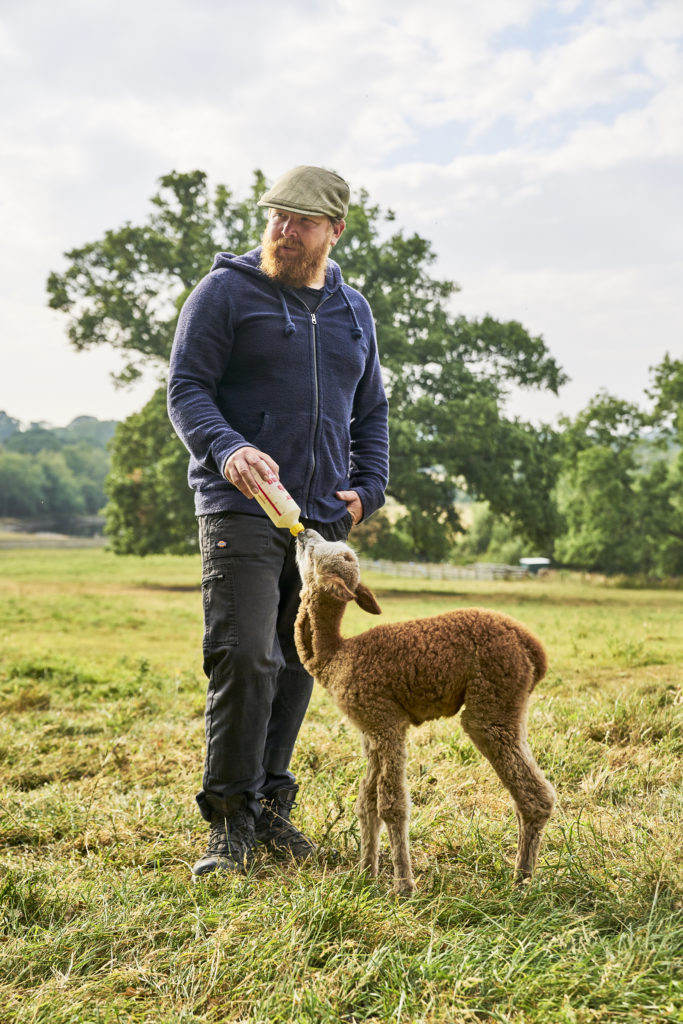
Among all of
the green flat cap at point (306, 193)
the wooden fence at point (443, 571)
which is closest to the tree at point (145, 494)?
the wooden fence at point (443, 571)

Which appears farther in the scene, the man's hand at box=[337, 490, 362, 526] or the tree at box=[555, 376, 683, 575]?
the tree at box=[555, 376, 683, 575]

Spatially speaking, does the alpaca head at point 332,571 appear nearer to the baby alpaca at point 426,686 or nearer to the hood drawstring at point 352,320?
the baby alpaca at point 426,686

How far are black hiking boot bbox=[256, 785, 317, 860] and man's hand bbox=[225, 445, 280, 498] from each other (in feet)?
4.45

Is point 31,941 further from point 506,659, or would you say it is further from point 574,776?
point 574,776

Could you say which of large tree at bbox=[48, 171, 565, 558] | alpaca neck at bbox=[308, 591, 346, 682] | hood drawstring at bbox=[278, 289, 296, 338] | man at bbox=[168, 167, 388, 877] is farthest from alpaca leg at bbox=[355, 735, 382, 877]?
large tree at bbox=[48, 171, 565, 558]

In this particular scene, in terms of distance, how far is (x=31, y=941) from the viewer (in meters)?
2.34

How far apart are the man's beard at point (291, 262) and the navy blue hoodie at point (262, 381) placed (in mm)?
42

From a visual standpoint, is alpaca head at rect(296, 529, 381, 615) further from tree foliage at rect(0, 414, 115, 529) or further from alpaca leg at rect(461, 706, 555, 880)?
tree foliage at rect(0, 414, 115, 529)

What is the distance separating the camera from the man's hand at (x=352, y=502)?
3.12 metres

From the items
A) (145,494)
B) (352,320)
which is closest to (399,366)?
(145,494)

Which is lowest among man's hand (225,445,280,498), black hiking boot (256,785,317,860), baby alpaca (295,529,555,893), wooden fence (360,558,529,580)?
wooden fence (360,558,529,580)

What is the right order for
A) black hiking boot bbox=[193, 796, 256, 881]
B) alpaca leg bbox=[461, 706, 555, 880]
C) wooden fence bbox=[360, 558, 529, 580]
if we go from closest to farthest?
alpaca leg bbox=[461, 706, 555, 880] < black hiking boot bbox=[193, 796, 256, 881] < wooden fence bbox=[360, 558, 529, 580]

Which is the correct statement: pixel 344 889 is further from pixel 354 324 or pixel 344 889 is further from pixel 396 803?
pixel 354 324

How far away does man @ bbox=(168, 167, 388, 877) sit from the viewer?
285 cm
